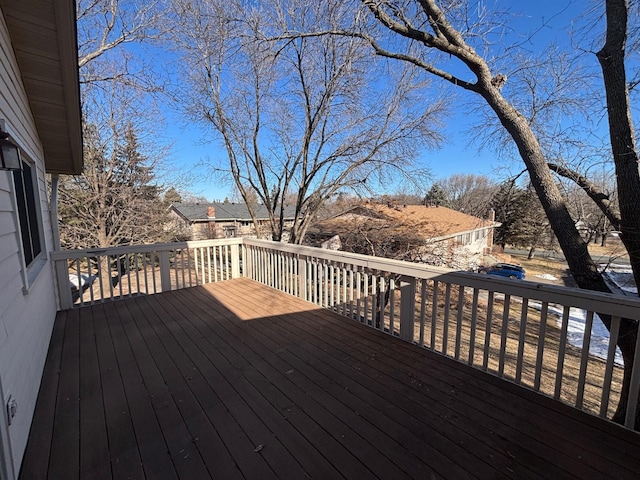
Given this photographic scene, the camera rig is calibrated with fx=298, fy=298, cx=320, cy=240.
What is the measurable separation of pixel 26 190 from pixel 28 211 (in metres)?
0.24

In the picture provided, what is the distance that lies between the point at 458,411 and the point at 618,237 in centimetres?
250

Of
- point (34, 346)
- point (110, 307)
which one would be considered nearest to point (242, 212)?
point (110, 307)

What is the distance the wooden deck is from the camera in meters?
1.56

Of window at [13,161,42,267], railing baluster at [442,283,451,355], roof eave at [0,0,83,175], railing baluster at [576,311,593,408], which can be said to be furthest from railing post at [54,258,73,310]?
railing baluster at [576,311,593,408]

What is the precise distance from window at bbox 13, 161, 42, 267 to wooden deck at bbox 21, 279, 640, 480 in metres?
1.01

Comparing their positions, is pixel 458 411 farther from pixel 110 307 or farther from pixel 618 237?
pixel 110 307

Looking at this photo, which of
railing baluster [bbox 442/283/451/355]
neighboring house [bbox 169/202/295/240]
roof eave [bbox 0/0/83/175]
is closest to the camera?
roof eave [bbox 0/0/83/175]

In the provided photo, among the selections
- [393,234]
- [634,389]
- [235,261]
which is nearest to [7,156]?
[634,389]

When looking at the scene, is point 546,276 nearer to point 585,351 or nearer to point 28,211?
point 585,351

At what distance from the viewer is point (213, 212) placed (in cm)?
2114

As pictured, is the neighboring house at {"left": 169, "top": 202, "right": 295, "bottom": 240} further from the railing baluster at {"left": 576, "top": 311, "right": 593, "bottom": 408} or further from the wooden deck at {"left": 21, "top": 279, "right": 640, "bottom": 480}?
the railing baluster at {"left": 576, "top": 311, "right": 593, "bottom": 408}

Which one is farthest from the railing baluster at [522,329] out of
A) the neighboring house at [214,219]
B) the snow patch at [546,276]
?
the snow patch at [546,276]

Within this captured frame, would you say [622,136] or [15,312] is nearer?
[15,312]

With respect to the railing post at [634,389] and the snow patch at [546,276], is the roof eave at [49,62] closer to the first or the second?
the railing post at [634,389]
